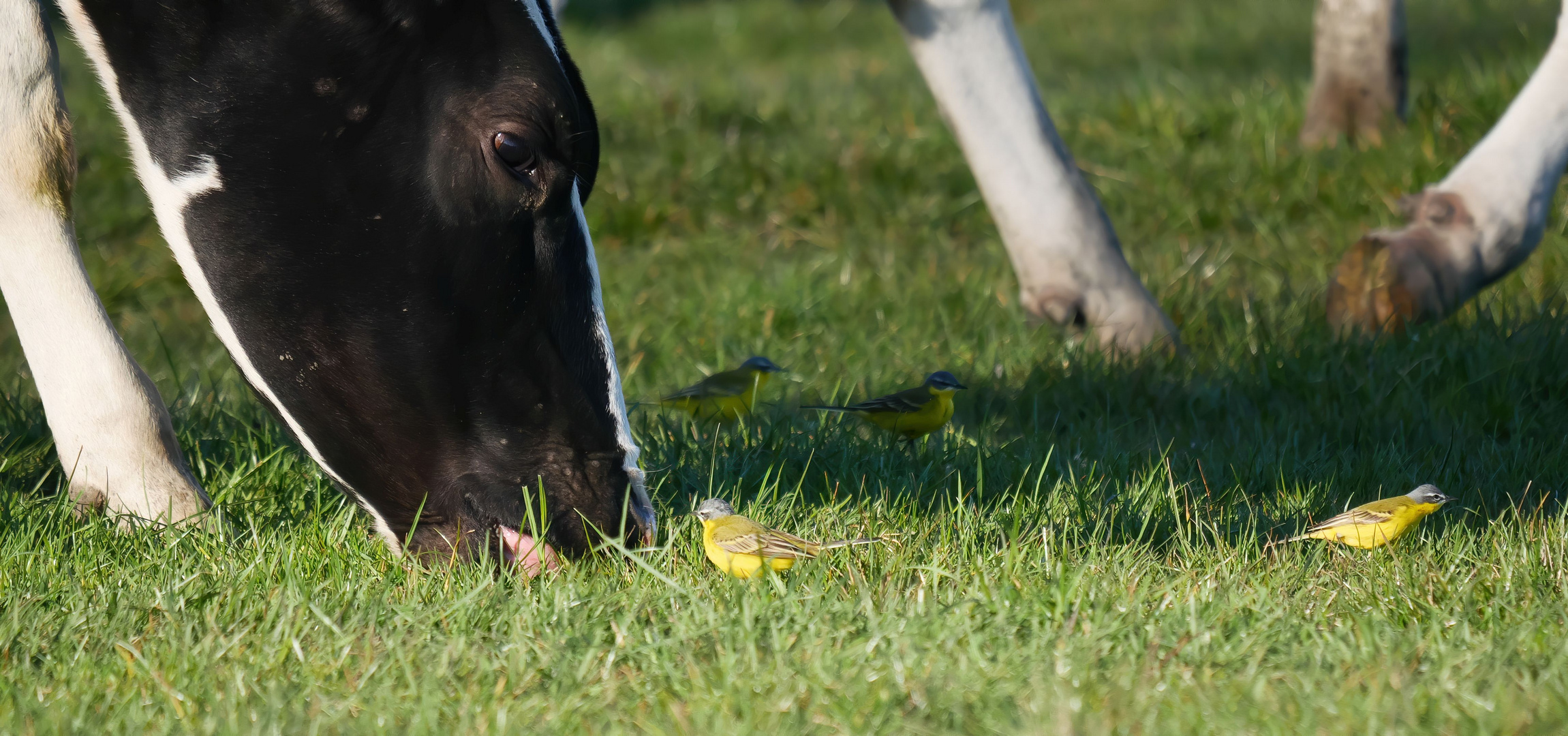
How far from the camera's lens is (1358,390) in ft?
13.7

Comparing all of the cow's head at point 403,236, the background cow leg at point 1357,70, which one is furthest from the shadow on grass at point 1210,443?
the background cow leg at point 1357,70

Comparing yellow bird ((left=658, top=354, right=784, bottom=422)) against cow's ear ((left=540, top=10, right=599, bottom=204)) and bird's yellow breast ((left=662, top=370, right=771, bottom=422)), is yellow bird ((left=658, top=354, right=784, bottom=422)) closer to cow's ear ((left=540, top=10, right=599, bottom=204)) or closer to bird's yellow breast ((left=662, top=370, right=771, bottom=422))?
bird's yellow breast ((left=662, top=370, right=771, bottom=422))

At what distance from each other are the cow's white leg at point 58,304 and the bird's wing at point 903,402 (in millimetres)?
1672

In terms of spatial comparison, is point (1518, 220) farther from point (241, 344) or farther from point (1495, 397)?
point (241, 344)

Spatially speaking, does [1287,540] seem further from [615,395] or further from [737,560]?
[615,395]

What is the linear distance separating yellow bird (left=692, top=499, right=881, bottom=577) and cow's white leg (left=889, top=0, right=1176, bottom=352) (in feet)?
6.52

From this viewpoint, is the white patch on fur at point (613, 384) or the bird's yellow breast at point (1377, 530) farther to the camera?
the bird's yellow breast at point (1377, 530)

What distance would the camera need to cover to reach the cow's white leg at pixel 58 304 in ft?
9.62

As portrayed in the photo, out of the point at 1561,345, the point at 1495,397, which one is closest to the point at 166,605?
the point at 1495,397

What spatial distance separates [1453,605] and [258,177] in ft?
7.73

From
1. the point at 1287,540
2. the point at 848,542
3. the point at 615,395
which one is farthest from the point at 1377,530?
the point at 615,395

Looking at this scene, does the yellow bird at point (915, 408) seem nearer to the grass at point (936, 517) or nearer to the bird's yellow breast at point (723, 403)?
the grass at point (936, 517)

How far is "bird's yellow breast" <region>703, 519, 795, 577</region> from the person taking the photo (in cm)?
261

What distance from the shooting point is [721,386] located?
4.02m
